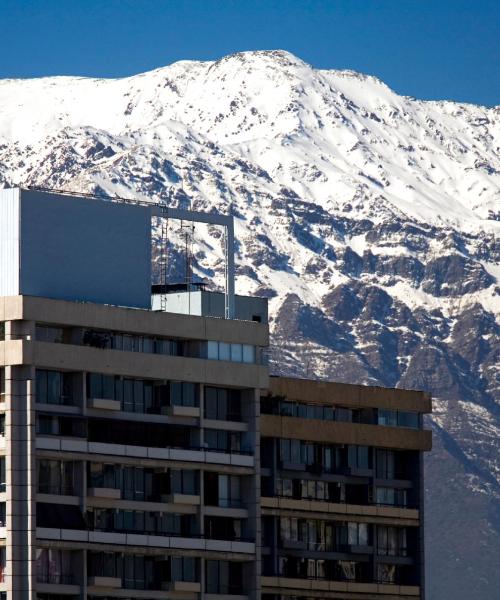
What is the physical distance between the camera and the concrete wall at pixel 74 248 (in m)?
146

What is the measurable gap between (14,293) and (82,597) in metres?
18.6

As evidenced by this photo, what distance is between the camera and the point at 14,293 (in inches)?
5743

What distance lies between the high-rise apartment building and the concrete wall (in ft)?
0.29

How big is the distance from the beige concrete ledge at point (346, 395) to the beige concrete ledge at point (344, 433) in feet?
5.43

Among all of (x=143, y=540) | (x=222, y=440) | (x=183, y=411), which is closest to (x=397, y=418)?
(x=222, y=440)

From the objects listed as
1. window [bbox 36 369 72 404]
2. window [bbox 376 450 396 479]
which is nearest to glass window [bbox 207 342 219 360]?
window [bbox 36 369 72 404]

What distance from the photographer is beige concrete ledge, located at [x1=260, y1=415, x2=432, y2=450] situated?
169 meters

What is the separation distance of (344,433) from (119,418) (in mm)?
29751

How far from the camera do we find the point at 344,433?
17375 cm

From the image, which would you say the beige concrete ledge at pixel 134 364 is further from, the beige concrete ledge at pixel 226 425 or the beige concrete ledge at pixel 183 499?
the beige concrete ledge at pixel 183 499

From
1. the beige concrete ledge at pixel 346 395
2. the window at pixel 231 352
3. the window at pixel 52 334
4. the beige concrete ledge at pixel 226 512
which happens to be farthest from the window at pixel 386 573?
the window at pixel 52 334

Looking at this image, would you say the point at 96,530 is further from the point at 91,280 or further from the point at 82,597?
the point at 91,280

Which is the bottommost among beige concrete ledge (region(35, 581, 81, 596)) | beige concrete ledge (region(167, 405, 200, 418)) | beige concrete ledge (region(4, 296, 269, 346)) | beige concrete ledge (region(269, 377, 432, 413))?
beige concrete ledge (region(35, 581, 81, 596))

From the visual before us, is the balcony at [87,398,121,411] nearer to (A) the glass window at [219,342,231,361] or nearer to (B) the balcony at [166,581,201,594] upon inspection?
(A) the glass window at [219,342,231,361]
